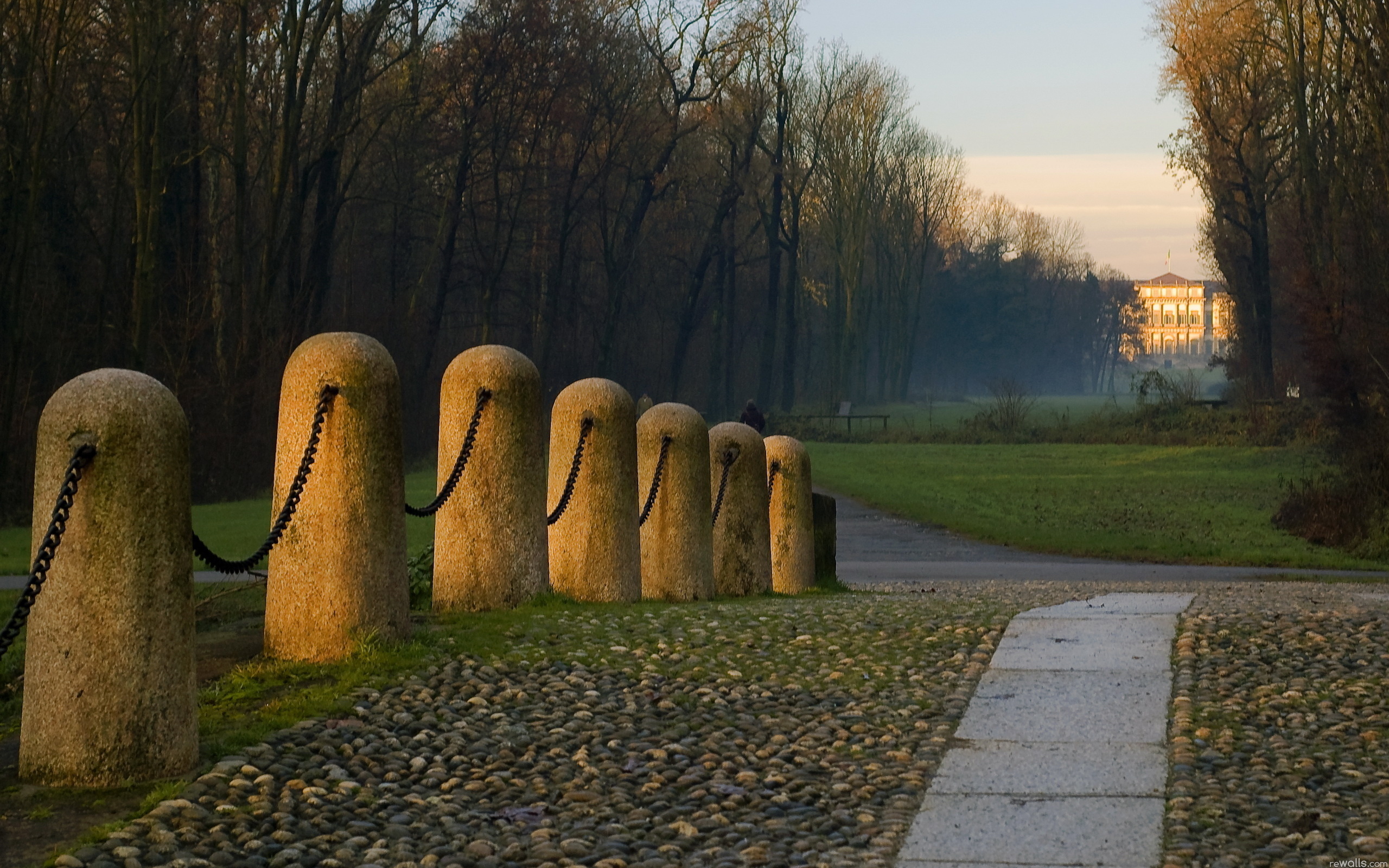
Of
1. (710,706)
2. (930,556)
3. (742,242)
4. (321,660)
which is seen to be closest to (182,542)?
(321,660)

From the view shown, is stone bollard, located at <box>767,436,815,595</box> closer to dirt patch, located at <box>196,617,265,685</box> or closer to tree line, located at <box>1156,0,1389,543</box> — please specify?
dirt patch, located at <box>196,617,265,685</box>

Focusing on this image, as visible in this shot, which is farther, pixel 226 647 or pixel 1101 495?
pixel 1101 495

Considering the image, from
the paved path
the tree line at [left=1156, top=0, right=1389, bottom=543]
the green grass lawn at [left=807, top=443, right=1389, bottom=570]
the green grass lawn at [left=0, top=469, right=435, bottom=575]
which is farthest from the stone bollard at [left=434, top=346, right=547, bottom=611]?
the tree line at [left=1156, top=0, right=1389, bottom=543]

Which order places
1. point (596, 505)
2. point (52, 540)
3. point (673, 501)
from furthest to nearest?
1. point (673, 501)
2. point (596, 505)
3. point (52, 540)

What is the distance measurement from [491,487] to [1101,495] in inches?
957

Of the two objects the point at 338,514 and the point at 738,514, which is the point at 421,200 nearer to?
the point at 738,514

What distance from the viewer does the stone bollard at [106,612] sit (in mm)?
5113

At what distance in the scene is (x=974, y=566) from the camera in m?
18.5

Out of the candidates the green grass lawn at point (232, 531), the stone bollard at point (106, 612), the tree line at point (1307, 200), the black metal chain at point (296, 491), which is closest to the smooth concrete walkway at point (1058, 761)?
the stone bollard at point (106, 612)

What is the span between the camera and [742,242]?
70.9 m

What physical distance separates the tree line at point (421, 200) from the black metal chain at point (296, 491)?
53.6 feet

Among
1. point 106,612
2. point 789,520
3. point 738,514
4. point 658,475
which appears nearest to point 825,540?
point 789,520

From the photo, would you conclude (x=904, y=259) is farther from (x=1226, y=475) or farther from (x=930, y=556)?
(x=930, y=556)

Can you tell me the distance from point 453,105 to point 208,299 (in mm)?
15019
